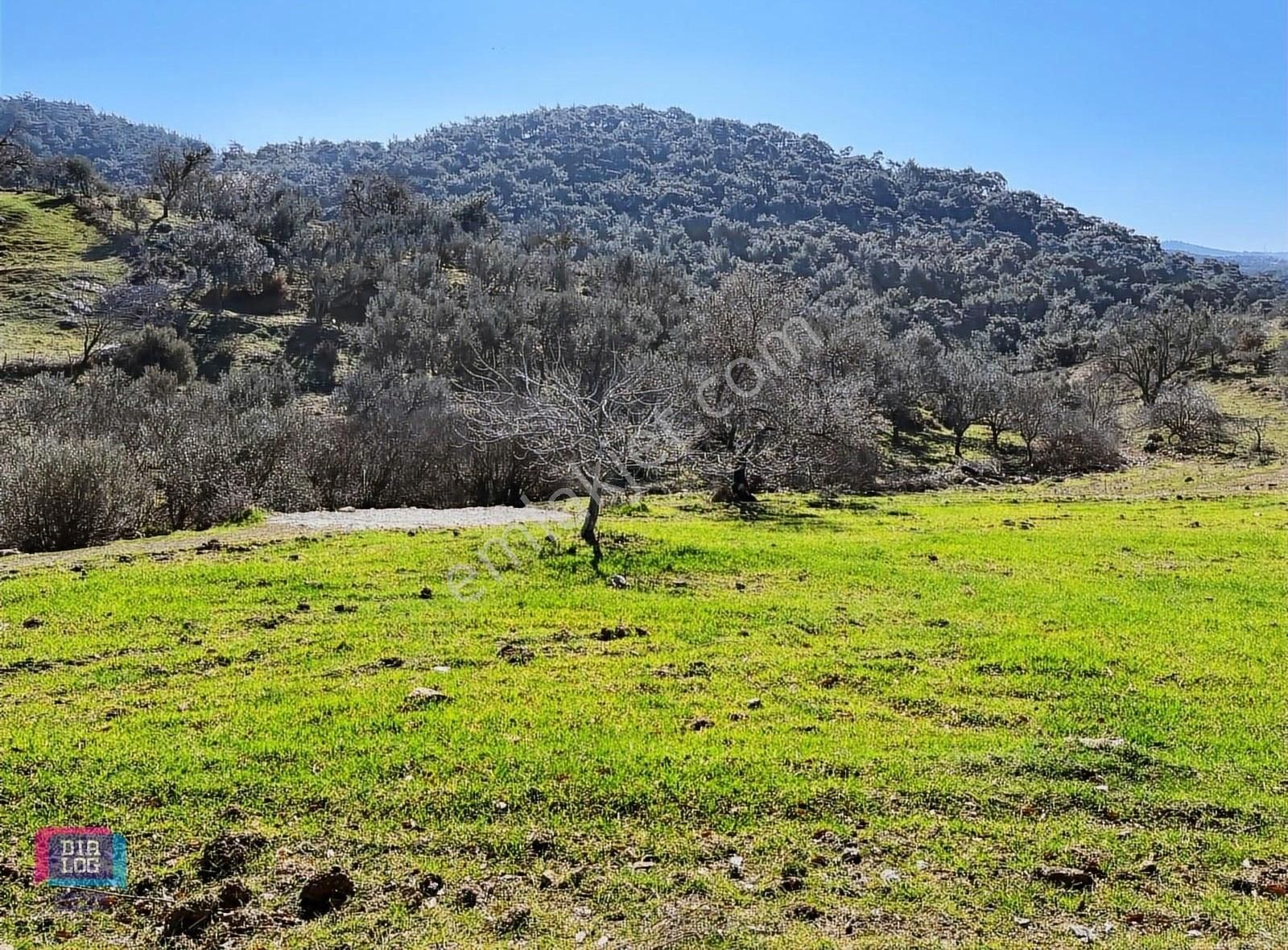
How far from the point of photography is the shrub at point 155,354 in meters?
46.8

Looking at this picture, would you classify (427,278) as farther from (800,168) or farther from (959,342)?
(800,168)

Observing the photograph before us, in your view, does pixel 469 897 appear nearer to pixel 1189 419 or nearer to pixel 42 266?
pixel 1189 419

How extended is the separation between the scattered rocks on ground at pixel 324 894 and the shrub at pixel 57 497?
16.4 metres

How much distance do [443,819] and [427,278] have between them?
6828 cm

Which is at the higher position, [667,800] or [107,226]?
[107,226]

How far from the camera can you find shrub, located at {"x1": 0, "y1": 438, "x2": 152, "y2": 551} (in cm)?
1717

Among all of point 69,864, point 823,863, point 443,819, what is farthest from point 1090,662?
point 69,864

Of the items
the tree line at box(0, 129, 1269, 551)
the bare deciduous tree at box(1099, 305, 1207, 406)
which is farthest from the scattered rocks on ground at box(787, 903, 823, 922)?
the bare deciduous tree at box(1099, 305, 1207, 406)

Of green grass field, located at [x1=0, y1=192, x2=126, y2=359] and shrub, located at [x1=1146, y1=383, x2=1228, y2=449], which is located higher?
green grass field, located at [x1=0, y1=192, x2=126, y2=359]

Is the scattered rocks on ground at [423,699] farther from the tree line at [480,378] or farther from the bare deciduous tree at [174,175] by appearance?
the bare deciduous tree at [174,175]

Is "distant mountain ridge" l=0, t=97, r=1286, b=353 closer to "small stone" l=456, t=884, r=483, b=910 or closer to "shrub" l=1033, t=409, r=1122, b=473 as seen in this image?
"shrub" l=1033, t=409, r=1122, b=473

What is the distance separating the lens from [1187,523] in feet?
66.6

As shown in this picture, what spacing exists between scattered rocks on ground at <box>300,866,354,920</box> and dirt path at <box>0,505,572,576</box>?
11.1m

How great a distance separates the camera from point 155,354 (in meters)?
47.9
